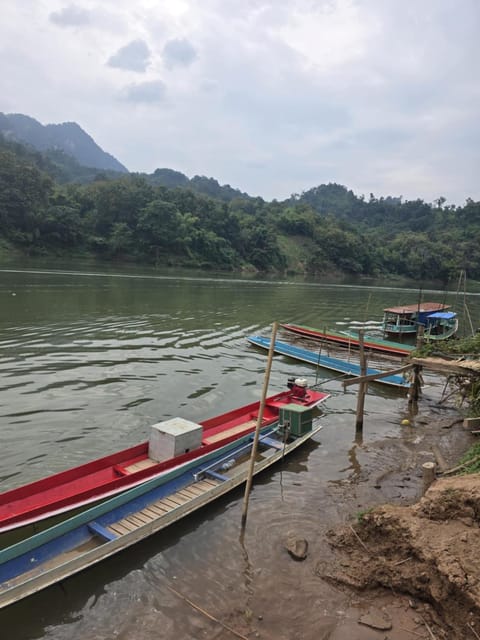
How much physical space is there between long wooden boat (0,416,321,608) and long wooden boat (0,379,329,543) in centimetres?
29

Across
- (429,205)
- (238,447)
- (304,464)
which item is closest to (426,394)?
(304,464)

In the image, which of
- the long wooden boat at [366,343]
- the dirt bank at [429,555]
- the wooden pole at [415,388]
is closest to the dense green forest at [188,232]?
the long wooden boat at [366,343]

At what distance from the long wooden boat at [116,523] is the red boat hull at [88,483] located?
0.89ft

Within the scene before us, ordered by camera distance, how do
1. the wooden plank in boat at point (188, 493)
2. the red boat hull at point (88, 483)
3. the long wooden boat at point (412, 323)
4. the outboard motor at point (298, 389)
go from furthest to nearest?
the long wooden boat at point (412, 323) → the outboard motor at point (298, 389) → the wooden plank in boat at point (188, 493) → the red boat hull at point (88, 483)

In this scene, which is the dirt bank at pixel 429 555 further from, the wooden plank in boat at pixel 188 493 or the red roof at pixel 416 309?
the red roof at pixel 416 309

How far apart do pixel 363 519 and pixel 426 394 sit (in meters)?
11.8

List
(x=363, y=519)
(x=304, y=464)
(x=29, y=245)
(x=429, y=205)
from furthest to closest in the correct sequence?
Result: 1. (x=429, y=205)
2. (x=29, y=245)
3. (x=304, y=464)
4. (x=363, y=519)

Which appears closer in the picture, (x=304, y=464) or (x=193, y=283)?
(x=304, y=464)

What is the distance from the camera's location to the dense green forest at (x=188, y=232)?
66062 millimetres

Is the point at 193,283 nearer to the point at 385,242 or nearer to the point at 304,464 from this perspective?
the point at 304,464

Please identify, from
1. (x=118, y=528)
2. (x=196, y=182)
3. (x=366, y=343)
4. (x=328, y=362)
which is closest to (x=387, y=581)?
(x=118, y=528)

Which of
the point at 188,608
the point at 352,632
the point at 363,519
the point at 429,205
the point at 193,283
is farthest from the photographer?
the point at 429,205

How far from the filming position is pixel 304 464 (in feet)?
36.0

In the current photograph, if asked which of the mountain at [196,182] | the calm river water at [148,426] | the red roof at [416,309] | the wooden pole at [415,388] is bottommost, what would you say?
the calm river water at [148,426]
